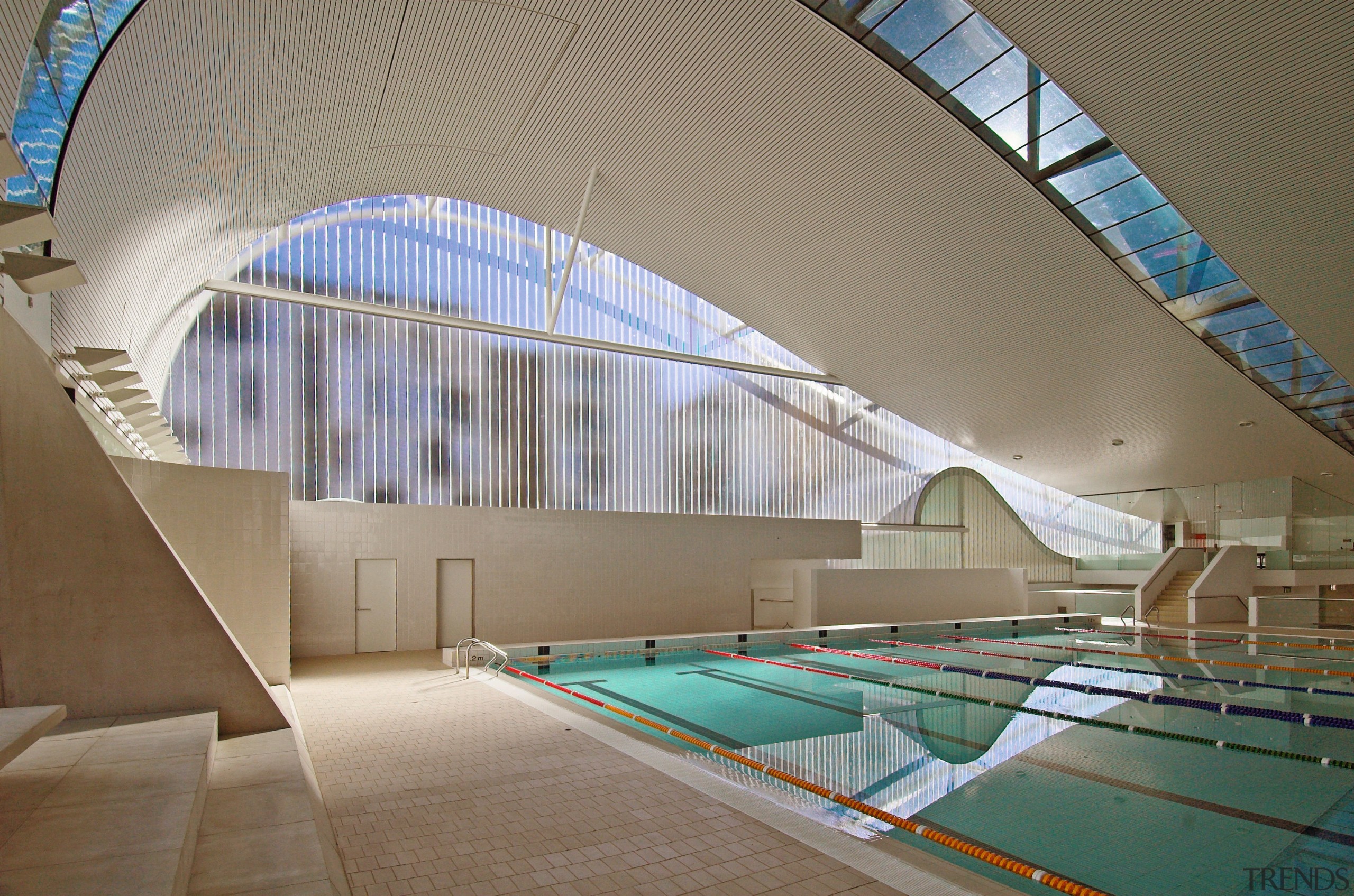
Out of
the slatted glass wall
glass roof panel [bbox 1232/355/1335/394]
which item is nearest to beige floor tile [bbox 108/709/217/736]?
the slatted glass wall

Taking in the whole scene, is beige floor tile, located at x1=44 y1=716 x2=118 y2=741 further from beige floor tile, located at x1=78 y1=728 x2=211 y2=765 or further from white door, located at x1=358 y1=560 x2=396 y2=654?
white door, located at x1=358 y1=560 x2=396 y2=654

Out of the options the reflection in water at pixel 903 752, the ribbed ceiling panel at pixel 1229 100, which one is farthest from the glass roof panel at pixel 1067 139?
the reflection in water at pixel 903 752

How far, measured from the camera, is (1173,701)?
9.67 meters

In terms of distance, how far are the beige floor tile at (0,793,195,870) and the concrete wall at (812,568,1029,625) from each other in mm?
14475

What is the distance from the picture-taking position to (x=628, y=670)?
40.2ft

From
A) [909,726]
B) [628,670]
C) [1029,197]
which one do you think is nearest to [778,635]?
[628,670]

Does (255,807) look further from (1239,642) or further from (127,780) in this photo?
(1239,642)

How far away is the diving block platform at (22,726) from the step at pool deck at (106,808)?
34 centimetres

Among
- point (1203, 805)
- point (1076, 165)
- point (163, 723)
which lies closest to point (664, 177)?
point (1076, 165)

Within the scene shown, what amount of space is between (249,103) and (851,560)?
15192 millimetres

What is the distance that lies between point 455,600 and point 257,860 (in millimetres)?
10242

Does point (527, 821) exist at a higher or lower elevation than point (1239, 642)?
higher

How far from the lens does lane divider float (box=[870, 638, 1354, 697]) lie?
34.7 ft

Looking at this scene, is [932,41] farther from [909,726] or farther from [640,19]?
[909,726]
